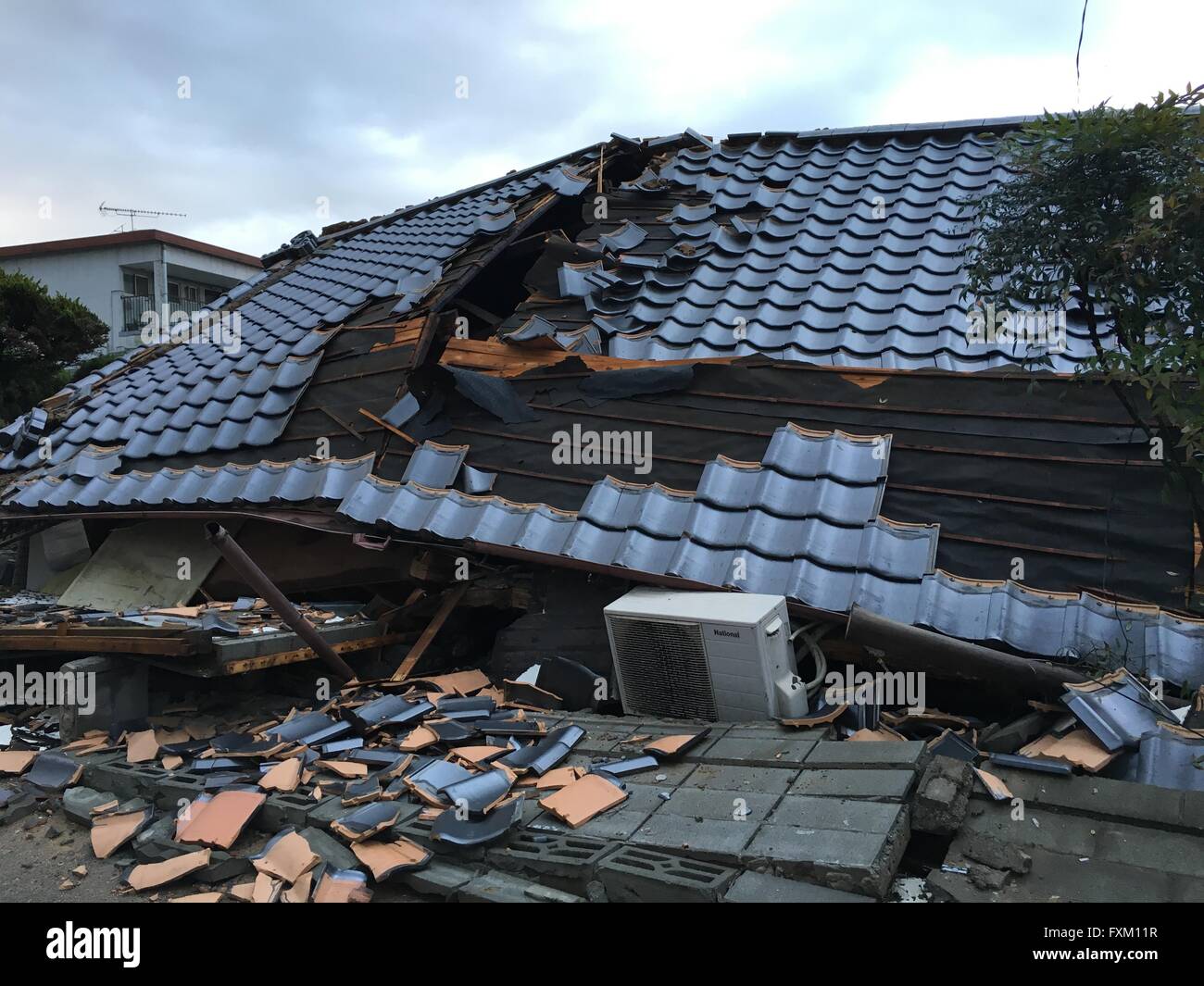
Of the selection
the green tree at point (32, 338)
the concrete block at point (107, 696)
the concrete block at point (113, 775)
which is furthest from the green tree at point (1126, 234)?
the green tree at point (32, 338)

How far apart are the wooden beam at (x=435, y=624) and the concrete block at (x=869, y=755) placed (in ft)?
10.4

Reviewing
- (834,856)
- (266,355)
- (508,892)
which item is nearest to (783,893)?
(834,856)

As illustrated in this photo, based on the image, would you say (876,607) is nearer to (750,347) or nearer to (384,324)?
(750,347)

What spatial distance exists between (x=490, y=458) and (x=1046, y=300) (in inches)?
162

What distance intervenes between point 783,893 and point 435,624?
3.92m

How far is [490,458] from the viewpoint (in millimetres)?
6945

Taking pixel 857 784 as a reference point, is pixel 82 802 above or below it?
below

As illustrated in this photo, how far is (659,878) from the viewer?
10.3ft

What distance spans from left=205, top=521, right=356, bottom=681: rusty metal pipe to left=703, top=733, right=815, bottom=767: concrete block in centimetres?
286

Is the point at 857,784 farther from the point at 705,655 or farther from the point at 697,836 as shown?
the point at 705,655

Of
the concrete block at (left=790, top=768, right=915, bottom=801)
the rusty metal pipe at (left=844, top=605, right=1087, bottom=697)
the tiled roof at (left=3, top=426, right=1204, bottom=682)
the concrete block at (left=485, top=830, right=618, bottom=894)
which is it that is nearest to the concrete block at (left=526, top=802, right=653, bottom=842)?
the concrete block at (left=485, top=830, right=618, bottom=894)

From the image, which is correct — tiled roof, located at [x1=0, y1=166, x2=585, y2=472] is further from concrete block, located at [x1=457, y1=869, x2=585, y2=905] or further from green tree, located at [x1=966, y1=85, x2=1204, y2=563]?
green tree, located at [x1=966, y1=85, x2=1204, y2=563]

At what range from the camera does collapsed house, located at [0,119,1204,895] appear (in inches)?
188
